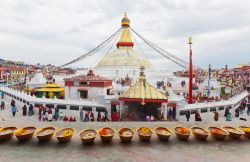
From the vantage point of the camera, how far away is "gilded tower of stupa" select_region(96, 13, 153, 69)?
35.0m

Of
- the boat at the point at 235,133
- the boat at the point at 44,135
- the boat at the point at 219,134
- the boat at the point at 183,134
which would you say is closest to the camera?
the boat at the point at 44,135

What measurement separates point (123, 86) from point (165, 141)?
12.7 m

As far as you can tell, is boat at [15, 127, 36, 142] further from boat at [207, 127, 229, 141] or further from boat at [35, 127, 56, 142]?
boat at [207, 127, 229, 141]

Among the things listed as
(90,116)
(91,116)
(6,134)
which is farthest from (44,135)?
(90,116)

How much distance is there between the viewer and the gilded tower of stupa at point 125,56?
1377 inches

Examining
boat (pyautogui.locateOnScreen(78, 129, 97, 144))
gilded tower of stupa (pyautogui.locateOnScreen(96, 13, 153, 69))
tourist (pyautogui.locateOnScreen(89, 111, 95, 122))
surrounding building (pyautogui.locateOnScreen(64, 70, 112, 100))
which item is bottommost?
boat (pyautogui.locateOnScreen(78, 129, 97, 144))

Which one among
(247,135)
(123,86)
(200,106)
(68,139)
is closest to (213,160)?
(247,135)

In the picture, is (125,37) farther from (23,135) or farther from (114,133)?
(23,135)

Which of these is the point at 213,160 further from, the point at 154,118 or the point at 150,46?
the point at 150,46

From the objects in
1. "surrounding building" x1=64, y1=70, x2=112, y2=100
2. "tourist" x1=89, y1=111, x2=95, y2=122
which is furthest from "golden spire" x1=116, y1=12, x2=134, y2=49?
"tourist" x1=89, y1=111, x2=95, y2=122

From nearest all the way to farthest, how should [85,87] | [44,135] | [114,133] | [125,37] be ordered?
[44,135] < [114,133] < [85,87] < [125,37]

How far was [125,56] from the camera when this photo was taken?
3631 cm

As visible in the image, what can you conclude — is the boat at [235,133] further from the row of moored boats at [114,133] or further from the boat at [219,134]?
the boat at [219,134]

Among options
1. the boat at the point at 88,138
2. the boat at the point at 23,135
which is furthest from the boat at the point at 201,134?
the boat at the point at 23,135
